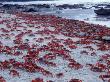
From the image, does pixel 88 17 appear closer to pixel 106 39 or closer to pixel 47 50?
pixel 106 39

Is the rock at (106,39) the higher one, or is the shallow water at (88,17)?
the rock at (106,39)

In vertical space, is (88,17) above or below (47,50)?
below

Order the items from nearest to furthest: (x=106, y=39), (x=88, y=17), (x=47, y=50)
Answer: (x=47, y=50)
(x=106, y=39)
(x=88, y=17)

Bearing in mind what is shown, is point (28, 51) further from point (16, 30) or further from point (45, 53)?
point (16, 30)

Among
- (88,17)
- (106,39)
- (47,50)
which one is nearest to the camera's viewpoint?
(47,50)

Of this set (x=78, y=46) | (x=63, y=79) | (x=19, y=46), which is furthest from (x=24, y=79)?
(x=78, y=46)

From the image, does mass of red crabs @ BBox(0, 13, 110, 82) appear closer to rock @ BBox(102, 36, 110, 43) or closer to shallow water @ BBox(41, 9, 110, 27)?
rock @ BBox(102, 36, 110, 43)

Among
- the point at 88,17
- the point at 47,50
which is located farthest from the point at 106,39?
the point at 88,17

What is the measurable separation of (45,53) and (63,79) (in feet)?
20.8

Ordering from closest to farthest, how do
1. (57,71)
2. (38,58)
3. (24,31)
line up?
(57,71)
(38,58)
(24,31)

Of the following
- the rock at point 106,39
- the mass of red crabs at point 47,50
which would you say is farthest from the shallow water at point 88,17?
the mass of red crabs at point 47,50

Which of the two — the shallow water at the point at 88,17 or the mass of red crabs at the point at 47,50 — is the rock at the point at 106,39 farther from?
the shallow water at the point at 88,17

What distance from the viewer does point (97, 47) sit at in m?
29.8

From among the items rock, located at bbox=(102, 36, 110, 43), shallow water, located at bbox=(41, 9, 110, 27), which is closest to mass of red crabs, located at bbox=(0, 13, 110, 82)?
rock, located at bbox=(102, 36, 110, 43)
